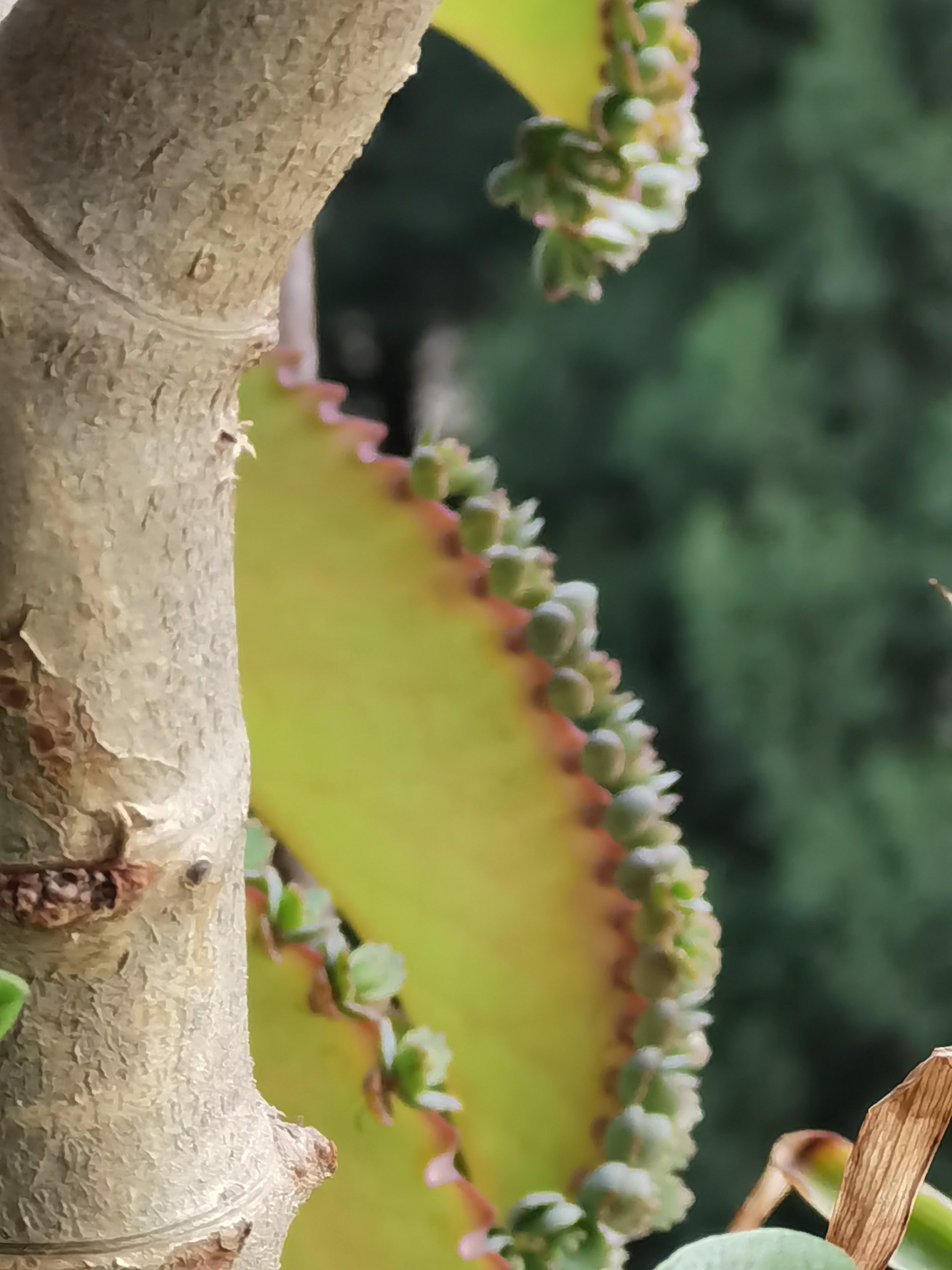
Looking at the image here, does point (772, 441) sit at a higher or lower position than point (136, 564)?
higher

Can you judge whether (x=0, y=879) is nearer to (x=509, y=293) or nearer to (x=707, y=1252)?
(x=707, y=1252)

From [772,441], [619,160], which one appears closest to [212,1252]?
[619,160]

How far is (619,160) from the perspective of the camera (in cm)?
24

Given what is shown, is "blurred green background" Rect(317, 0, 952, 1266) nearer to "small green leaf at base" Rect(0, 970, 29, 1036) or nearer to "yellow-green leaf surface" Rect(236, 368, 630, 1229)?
"yellow-green leaf surface" Rect(236, 368, 630, 1229)

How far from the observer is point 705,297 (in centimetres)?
75

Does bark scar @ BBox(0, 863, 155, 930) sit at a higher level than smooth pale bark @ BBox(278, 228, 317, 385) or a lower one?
lower

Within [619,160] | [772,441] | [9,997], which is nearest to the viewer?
[9,997]

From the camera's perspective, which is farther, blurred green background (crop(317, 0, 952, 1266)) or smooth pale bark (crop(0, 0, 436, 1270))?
blurred green background (crop(317, 0, 952, 1266))

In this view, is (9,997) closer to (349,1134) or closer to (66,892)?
(66,892)

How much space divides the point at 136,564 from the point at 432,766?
0.42 feet

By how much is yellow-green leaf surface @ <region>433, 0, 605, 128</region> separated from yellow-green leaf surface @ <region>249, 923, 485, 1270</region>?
17cm

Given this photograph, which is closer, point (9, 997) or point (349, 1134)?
point (9, 997)

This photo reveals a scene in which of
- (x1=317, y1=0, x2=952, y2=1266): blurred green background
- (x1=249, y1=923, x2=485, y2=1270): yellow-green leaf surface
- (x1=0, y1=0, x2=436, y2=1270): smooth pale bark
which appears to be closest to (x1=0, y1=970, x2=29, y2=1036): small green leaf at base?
(x1=0, y1=0, x2=436, y2=1270): smooth pale bark

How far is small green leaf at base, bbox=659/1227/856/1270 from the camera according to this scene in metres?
0.17
